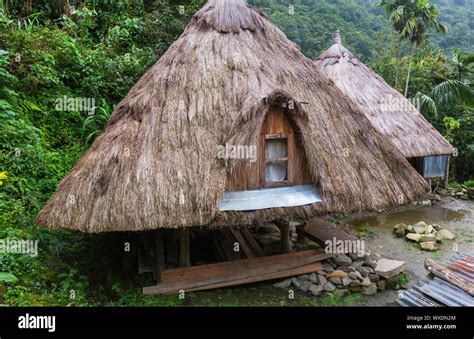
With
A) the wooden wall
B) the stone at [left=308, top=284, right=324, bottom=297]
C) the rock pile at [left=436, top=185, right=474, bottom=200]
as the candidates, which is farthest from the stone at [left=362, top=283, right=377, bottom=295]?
the rock pile at [left=436, top=185, right=474, bottom=200]

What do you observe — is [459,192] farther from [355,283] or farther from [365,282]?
[355,283]

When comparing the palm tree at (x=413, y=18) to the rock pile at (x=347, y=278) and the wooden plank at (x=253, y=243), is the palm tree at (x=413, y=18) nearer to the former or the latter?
the rock pile at (x=347, y=278)

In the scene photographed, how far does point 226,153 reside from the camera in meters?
6.63

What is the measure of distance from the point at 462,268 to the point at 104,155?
6870 millimetres

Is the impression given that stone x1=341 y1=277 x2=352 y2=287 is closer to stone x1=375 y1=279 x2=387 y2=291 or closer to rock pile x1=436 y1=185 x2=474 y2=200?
stone x1=375 y1=279 x2=387 y2=291

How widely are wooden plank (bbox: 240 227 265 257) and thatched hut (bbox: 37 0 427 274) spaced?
205 centimetres

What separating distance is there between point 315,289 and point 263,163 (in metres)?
2.86

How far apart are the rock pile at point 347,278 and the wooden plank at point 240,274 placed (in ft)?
0.96

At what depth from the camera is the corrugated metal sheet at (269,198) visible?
667cm

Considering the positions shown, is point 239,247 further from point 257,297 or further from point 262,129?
point 262,129

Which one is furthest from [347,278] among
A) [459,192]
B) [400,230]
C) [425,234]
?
[459,192]

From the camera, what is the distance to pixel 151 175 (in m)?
6.40

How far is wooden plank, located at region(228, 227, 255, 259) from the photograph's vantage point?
8.39m
